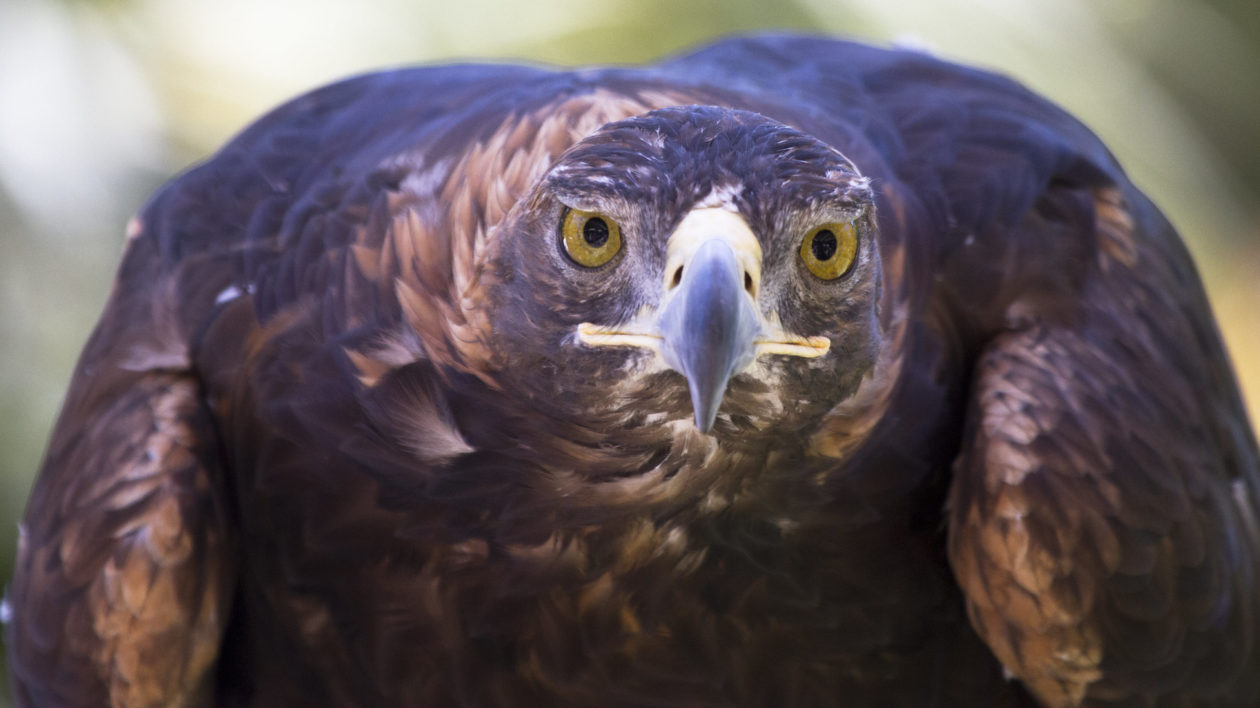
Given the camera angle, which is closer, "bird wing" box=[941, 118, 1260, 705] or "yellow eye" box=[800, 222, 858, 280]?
"yellow eye" box=[800, 222, 858, 280]

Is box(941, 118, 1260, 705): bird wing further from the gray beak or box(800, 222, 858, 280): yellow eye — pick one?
the gray beak

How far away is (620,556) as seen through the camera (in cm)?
300

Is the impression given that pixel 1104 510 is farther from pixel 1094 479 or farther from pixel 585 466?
pixel 585 466

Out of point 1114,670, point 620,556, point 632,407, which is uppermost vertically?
point 632,407

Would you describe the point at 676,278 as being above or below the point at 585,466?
above

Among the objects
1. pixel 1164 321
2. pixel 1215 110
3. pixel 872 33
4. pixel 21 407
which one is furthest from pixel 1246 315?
pixel 21 407

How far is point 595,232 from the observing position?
2.43m

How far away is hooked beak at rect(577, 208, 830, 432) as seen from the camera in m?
2.18

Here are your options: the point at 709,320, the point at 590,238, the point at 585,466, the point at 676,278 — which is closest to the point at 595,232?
the point at 590,238

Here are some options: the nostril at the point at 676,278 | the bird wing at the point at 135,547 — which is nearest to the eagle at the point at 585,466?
the bird wing at the point at 135,547

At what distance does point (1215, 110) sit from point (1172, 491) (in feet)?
21.6

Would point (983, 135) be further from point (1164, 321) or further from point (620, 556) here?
point (620, 556)

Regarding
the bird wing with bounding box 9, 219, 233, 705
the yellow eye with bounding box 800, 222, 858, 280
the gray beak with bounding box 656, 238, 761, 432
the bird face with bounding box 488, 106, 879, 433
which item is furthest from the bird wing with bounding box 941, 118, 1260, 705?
the bird wing with bounding box 9, 219, 233, 705

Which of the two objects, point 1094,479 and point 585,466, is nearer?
point 585,466
